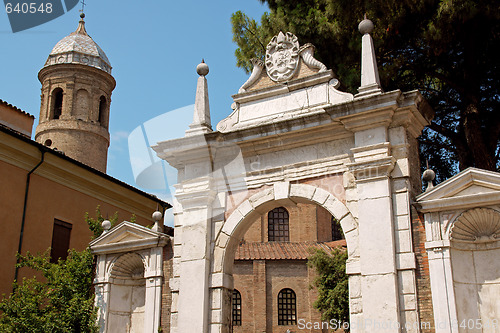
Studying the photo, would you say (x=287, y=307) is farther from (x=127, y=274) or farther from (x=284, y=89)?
(x=284, y=89)

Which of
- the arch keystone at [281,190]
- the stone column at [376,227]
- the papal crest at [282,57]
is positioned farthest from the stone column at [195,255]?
the stone column at [376,227]

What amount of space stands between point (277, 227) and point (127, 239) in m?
19.4

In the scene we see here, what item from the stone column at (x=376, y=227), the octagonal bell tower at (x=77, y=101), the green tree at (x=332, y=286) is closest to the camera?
the stone column at (x=376, y=227)

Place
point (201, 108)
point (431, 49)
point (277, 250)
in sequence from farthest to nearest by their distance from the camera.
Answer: point (277, 250) < point (431, 49) < point (201, 108)

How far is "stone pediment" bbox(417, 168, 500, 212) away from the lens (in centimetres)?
855

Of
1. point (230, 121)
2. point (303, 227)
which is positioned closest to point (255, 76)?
point (230, 121)

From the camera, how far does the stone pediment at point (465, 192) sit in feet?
28.1

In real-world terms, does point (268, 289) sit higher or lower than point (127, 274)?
higher

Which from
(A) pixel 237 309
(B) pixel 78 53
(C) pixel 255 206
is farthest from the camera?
(B) pixel 78 53

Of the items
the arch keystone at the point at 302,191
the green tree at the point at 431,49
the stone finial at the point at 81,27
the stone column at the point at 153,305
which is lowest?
the stone column at the point at 153,305

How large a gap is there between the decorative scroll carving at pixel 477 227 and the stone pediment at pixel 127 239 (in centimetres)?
552

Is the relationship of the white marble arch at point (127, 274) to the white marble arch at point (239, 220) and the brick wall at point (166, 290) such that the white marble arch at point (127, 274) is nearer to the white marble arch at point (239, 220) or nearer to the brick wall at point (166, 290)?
the brick wall at point (166, 290)

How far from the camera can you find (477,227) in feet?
29.5

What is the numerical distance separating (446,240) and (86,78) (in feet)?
75.0
